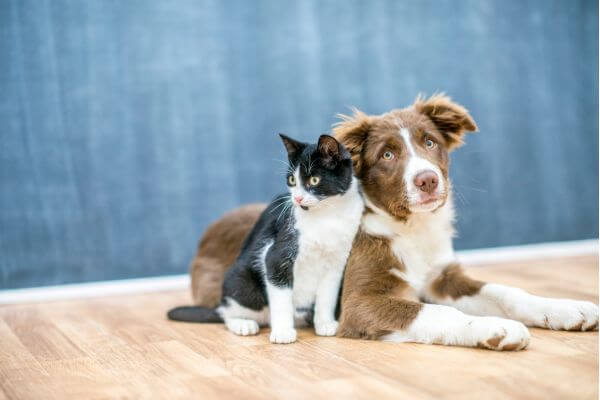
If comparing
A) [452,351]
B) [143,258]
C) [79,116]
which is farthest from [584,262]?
→ [79,116]

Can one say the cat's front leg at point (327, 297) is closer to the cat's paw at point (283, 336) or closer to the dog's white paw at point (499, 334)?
the cat's paw at point (283, 336)

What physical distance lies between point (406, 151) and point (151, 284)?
1670 mm

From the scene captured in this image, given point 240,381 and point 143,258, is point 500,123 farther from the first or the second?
point 240,381

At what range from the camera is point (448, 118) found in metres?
2.22

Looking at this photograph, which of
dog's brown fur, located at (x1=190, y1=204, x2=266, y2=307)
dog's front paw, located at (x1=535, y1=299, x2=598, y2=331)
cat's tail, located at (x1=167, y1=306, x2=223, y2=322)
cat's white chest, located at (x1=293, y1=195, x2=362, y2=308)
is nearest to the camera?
dog's front paw, located at (x1=535, y1=299, x2=598, y2=331)

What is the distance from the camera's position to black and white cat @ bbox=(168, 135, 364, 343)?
6.59 feet

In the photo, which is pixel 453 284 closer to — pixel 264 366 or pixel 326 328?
pixel 326 328

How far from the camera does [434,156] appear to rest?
2.11m

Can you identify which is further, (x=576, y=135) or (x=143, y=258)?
(x=576, y=135)

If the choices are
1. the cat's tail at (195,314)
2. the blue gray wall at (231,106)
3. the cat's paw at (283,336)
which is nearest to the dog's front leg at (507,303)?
the cat's paw at (283,336)

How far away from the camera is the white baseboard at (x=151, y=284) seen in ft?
10.1

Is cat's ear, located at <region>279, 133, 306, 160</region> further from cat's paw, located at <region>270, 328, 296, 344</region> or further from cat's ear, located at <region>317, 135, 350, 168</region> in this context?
cat's paw, located at <region>270, 328, 296, 344</region>

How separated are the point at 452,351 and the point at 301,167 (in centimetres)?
68

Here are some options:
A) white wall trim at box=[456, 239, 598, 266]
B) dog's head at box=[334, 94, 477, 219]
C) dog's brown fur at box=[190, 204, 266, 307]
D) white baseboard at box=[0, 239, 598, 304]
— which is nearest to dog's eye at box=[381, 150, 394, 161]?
dog's head at box=[334, 94, 477, 219]
